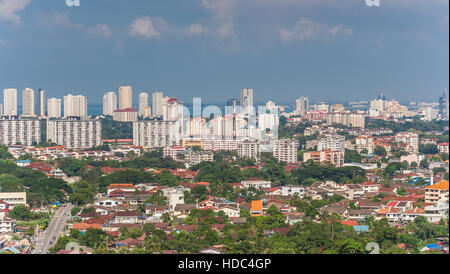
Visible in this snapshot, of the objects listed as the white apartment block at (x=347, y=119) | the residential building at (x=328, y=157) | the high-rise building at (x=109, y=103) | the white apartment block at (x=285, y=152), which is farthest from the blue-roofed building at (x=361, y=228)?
the high-rise building at (x=109, y=103)

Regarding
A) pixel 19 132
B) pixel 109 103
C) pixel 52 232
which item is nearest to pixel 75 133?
pixel 19 132

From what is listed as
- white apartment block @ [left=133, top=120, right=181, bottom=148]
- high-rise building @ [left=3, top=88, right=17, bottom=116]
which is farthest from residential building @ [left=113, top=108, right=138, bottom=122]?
white apartment block @ [left=133, top=120, right=181, bottom=148]

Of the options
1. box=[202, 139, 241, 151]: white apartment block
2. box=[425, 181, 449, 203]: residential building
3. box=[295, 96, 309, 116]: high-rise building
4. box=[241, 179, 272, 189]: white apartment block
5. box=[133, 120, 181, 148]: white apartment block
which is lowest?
box=[241, 179, 272, 189]: white apartment block

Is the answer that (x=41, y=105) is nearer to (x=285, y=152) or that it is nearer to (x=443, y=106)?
(x=285, y=152)

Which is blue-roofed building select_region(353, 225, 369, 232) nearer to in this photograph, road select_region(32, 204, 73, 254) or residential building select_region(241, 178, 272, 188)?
Answer: road select_region(32, 204, 73, 254)

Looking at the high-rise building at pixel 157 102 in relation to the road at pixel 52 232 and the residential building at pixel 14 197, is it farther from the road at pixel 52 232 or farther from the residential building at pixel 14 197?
the road at pixel 52 232
